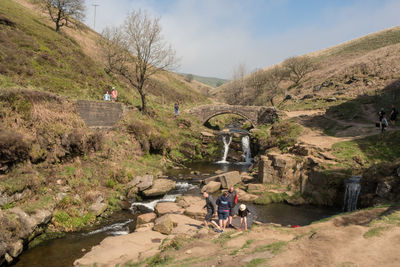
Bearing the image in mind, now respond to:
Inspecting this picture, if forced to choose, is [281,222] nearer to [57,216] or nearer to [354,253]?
[354,253]

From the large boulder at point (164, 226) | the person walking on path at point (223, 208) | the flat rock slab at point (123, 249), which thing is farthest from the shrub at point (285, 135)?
the flat rock slab at point (123, 249)

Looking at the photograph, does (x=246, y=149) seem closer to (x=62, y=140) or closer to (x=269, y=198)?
(x=269, y=198)

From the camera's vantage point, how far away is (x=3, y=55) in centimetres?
2681

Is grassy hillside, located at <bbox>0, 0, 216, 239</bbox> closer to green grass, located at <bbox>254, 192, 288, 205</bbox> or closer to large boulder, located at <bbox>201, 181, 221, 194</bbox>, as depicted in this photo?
large boulder, located at <bbox>201, 181, 221, 194</bbox>

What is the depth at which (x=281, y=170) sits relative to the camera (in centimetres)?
2219

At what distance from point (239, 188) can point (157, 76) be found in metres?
63.1

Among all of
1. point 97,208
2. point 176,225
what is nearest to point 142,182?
point 97,208

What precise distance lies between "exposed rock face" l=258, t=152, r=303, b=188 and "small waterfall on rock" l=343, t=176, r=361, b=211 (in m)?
4.06

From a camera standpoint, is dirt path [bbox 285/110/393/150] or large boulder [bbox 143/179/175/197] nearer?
large boulder [bbox 143/179/175/197]

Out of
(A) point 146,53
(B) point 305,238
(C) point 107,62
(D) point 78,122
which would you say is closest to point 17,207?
(D) point 78,122

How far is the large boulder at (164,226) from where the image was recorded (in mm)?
13906

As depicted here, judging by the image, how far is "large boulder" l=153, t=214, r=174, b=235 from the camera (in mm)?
13906

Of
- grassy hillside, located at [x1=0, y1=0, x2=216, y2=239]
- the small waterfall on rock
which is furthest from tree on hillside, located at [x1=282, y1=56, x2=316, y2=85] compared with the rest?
the small waterfall on rock

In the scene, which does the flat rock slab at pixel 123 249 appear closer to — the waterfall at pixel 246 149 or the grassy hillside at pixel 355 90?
the waterfall at pixel 246 149
